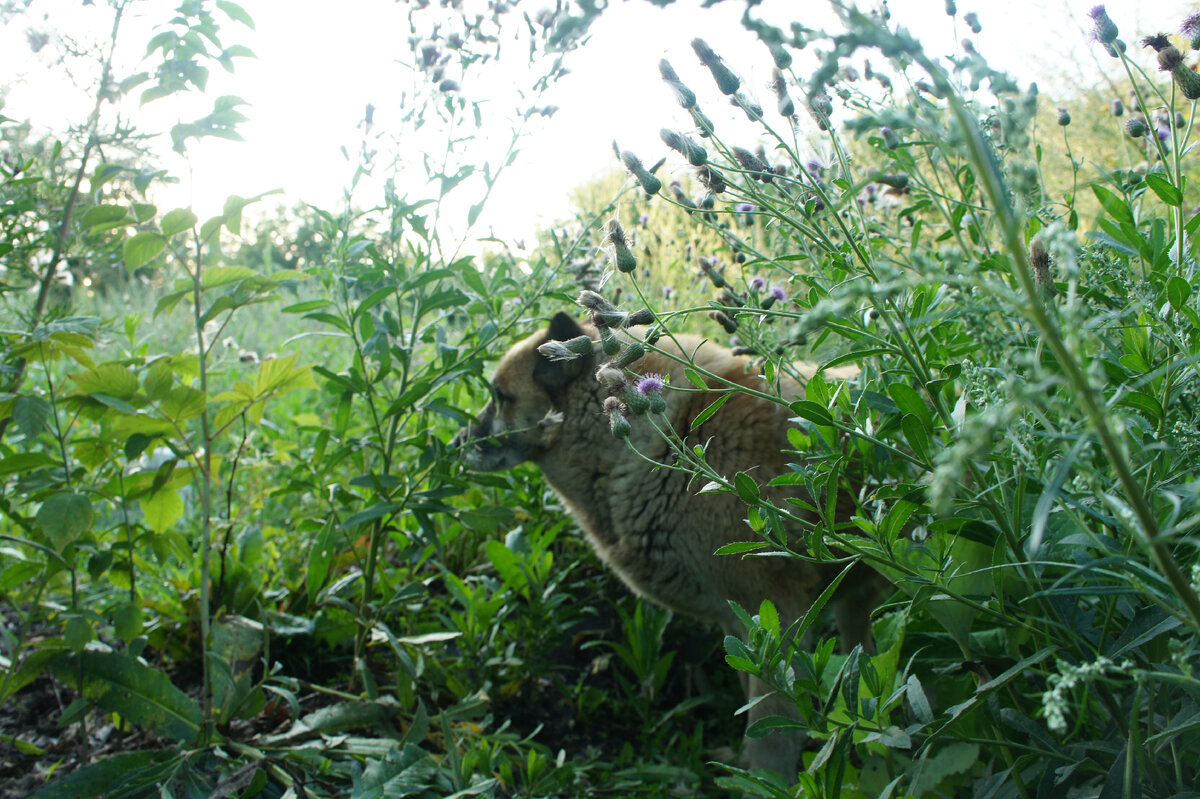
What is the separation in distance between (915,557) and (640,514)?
1.37 metres

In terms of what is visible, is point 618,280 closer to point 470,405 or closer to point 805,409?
point 470,405

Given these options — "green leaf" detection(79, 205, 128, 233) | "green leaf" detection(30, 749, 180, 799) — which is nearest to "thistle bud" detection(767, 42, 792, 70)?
"green leaf" detection(79, 205, 128, 233)

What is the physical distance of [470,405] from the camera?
11.0ft

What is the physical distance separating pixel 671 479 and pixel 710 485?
1297 mm

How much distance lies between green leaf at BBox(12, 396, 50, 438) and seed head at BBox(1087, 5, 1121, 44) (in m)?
2.10

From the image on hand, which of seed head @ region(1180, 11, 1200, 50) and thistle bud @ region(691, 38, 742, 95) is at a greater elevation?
thistle bud @ region(691, 38, 742, 95)

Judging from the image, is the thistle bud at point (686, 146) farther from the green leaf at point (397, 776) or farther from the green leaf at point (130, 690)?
the green leaf at point (130, 690)

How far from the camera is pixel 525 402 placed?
2.89 meters

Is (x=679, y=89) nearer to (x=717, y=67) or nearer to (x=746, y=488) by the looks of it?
(x=717, y=67)

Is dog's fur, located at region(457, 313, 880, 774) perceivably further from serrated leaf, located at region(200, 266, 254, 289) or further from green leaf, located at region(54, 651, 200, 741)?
green leaf, located at region(54, 651, 200, 741)

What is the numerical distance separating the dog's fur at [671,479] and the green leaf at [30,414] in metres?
1.01

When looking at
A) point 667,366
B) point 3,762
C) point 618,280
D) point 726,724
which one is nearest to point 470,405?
point 618,280

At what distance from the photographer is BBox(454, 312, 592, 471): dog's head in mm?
2816

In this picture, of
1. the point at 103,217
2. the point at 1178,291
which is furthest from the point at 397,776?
the point at 1178,291
